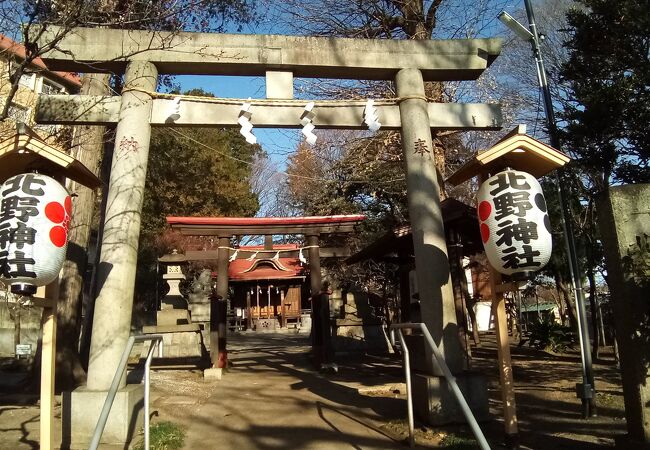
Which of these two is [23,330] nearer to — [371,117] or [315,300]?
[315,300]

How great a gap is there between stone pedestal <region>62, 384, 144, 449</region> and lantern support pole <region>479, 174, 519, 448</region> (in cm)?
435

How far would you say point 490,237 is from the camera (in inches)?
223

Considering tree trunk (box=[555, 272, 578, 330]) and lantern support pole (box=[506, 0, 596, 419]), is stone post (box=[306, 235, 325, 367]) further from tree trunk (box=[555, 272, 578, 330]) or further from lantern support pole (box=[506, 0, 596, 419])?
tree trunk (box=[555, 272, 578, 330])

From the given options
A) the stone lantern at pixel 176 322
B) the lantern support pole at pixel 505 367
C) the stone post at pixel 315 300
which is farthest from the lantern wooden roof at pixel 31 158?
the stone lantern at pixel 176 322

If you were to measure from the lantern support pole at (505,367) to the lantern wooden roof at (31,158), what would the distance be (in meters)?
5.02

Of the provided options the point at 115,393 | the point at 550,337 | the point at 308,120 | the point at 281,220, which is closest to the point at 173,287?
the point at 281,220

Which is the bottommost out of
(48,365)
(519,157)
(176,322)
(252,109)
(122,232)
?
(48,365)

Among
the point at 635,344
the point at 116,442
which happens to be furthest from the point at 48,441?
the point at 635,344

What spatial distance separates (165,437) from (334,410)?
8.35 feet

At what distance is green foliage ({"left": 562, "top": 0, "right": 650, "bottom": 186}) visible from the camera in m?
9.30

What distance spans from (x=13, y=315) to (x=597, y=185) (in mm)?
17448

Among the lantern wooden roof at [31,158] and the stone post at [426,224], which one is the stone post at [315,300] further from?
the lantern wooden roof at [31,158]

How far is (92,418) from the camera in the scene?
19.7 feet

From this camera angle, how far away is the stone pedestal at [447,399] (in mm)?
6531
